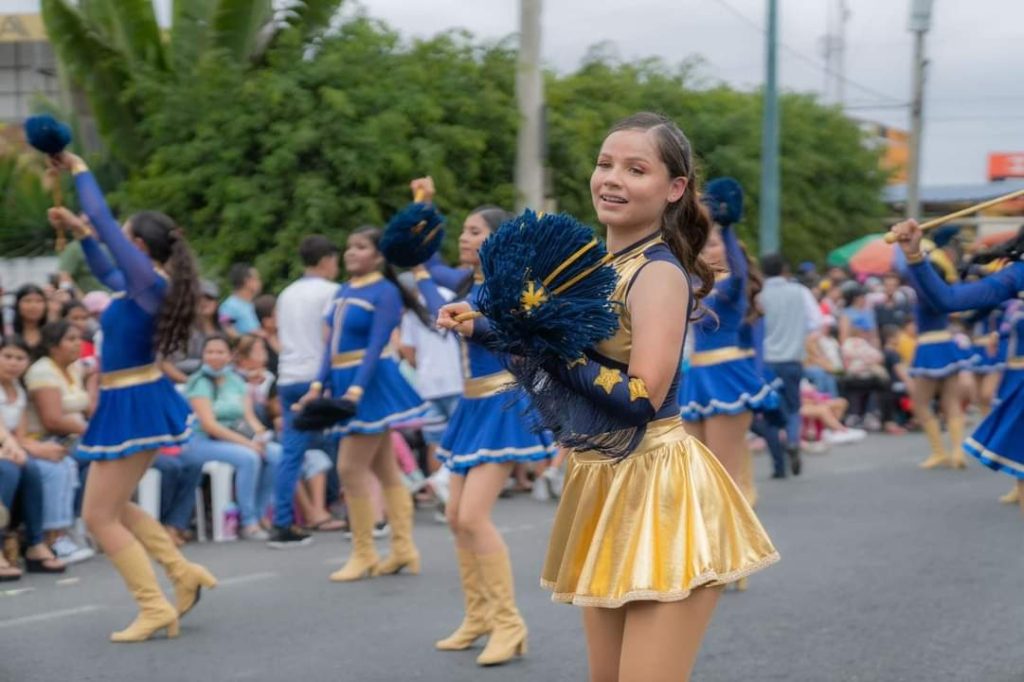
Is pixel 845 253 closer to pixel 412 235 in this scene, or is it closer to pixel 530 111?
pixel 530 111

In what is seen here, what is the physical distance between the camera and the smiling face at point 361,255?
8.78m

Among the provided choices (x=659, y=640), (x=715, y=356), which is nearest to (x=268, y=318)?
(x=715, y=356)

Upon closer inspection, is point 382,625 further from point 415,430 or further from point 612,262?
point 415,430

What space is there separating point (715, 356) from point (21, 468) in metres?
4.21

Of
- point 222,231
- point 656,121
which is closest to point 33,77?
point 222,231

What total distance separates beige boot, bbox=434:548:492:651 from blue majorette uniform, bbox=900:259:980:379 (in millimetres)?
8021

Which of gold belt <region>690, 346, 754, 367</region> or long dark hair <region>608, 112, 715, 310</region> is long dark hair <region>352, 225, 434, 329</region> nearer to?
gold belt <region>690, 346, 754, 367</region>

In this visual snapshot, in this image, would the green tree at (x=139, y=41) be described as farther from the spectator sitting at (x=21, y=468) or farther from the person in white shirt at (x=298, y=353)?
the spectator sitting at (x=21, y=468)

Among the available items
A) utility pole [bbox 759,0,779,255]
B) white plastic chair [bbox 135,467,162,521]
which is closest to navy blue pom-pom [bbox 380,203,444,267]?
white plastic chair [bbox 135,467,162,521]

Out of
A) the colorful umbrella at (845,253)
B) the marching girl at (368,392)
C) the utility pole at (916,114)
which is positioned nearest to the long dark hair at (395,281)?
the marching girl at (368,392)

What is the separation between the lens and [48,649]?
23.4ft

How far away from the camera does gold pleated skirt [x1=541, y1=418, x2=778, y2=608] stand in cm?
377

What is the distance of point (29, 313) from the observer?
413 inches

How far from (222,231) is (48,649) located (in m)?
10.6
